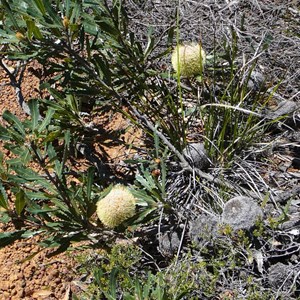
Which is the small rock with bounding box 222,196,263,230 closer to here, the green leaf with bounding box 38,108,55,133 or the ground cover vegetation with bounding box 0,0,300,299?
the ground cover vegetation with bounding box 0,0,300,299

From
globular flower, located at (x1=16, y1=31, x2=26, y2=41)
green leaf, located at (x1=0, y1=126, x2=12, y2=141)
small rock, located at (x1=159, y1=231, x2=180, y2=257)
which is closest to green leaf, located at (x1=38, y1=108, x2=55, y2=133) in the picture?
green leaf, located at (x1=0, y1=126, x2=12, y2=141)

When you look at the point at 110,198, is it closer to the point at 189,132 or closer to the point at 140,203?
the point at 140,203

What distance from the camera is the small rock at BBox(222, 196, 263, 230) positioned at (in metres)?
2.29

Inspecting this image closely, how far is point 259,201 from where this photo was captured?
252 cm

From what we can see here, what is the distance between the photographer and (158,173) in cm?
242

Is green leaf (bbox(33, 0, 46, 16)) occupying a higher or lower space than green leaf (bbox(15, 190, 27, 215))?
higher

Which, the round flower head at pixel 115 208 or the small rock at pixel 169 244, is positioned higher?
the round flower head at pixel 115 208

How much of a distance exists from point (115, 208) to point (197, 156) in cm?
61

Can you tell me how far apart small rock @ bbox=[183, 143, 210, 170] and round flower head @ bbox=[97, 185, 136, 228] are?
0.48m

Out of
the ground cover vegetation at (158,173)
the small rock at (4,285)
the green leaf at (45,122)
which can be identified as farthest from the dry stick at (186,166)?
the small rock at (4,285)

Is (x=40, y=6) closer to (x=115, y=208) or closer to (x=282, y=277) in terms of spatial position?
(x=115, y=208)

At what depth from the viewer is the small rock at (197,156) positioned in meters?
2.64

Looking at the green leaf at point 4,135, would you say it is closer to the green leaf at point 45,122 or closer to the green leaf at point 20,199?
the green leaf at point 45,122

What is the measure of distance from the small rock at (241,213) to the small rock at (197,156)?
0.37m
